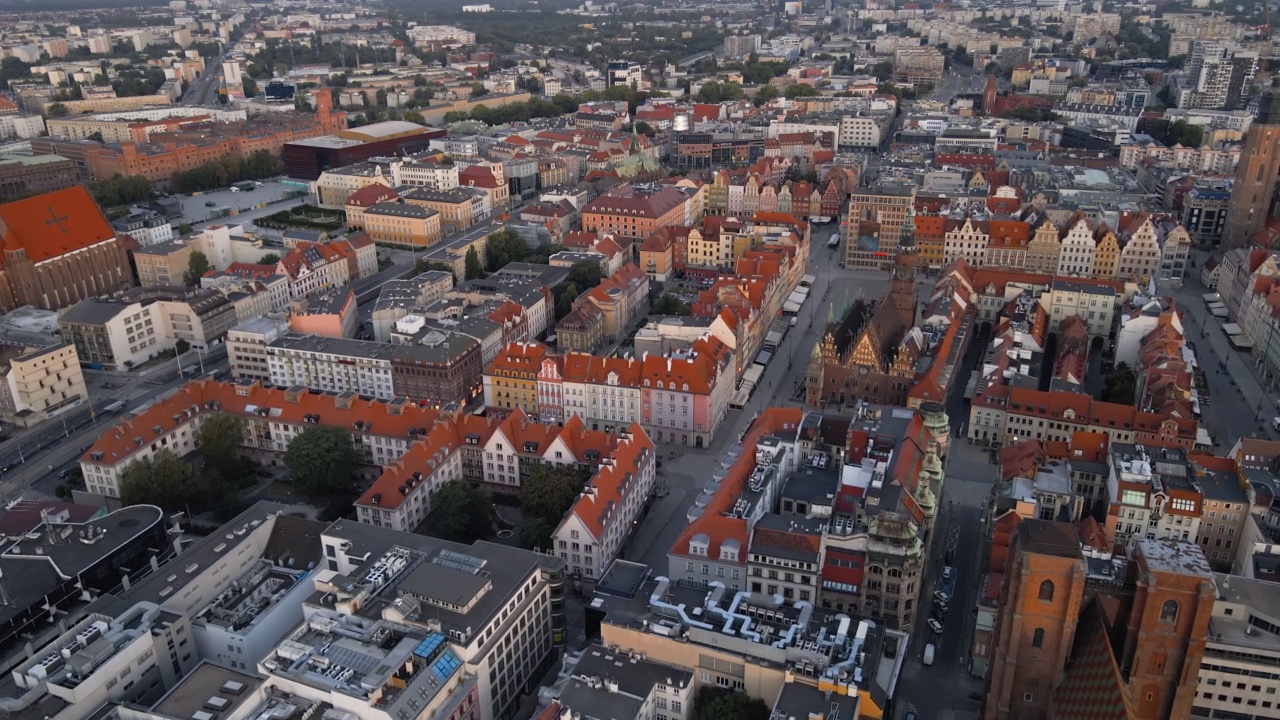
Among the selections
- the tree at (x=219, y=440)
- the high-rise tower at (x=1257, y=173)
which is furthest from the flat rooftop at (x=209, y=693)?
the high-rise tower at (x=1257, y=173)

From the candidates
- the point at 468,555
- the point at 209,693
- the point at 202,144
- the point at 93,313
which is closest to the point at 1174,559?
the point at 468,555

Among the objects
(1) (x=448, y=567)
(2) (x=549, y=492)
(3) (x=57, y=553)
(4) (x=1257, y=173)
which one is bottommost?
(2) (x=549, y=492)

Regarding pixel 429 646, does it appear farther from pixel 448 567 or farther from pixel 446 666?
pixel 448 567

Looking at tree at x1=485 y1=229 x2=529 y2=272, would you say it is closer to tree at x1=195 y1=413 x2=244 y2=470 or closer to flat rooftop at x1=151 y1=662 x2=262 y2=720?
tree at x1=195 y1=413 x2=244 y2=470

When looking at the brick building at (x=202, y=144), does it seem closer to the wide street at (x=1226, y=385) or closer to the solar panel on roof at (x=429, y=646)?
the solar panel on roof at (x=429, y=646)

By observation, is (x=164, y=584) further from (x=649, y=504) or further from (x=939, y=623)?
(x=939, y=623)

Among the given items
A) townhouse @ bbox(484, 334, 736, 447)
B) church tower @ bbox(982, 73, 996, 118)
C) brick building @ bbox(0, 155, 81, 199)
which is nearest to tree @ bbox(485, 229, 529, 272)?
townhouse @ bbox(484, 334, 736, 447)
